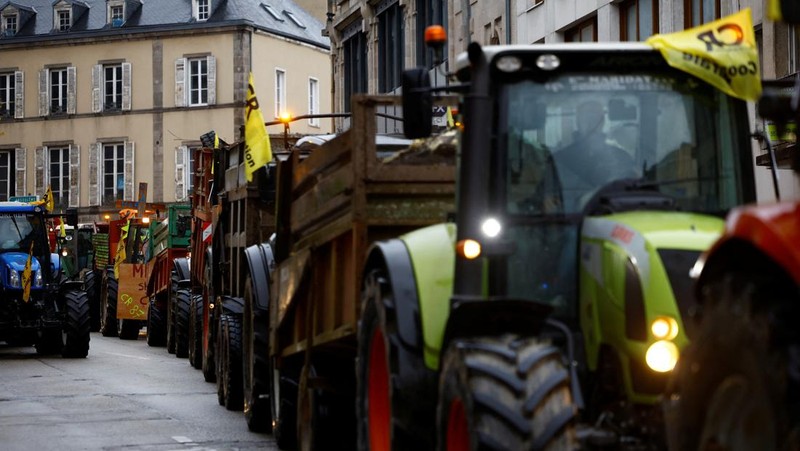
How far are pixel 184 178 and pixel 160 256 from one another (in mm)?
40683

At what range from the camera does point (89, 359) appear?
1049 inches

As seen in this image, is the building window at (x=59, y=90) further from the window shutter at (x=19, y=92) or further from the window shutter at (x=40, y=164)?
the window shutter at (x=40, y=164)

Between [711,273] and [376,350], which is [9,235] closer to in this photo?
[376,350]

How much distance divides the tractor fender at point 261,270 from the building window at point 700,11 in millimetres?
12513

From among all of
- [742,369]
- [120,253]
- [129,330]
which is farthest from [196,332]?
[742,369]

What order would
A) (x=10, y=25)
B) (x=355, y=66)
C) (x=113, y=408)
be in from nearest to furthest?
(x=113, y=408) → (x=355, y=66) → (x=10, y=25)

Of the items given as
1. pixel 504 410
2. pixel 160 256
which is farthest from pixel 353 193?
pixel 160 256

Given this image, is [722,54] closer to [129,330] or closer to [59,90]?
[129,330]

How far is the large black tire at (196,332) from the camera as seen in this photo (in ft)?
75.8

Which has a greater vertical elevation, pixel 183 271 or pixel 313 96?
pixel 313 96

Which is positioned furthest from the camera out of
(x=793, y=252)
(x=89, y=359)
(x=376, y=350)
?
(x=89, y=359)

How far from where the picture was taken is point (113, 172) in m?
74.1

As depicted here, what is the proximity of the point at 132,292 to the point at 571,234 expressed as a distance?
1084 inches

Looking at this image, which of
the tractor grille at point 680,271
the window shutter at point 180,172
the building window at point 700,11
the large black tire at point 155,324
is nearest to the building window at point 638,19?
the building window at point 700,11
